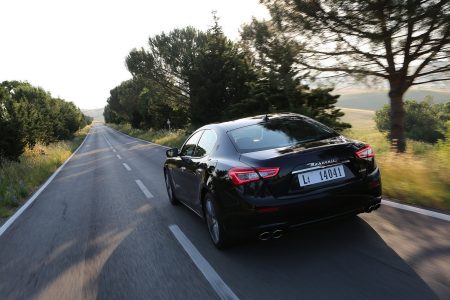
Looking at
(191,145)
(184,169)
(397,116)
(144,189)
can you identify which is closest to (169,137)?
(144,189)

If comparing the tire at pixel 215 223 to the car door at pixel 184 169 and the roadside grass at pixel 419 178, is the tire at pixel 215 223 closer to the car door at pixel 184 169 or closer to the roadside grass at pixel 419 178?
the car door at pixel 184 169

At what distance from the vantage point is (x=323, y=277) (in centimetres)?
374

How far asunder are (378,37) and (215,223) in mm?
6003

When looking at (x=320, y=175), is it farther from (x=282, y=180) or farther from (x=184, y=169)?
(x=184, y=169)

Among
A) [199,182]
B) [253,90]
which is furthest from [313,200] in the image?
[253,90]

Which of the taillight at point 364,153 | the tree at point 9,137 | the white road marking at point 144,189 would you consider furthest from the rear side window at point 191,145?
the tree at point 9,137

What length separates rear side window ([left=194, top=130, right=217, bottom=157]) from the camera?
536cm

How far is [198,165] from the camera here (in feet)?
17.7

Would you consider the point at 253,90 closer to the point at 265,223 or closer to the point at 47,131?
the point at 265,223

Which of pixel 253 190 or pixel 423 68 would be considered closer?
pixel 253 190

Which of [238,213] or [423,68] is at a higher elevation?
[423,68]

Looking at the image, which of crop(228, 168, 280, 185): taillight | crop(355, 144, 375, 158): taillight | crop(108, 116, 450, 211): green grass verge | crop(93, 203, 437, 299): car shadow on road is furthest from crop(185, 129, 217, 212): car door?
crop(108, 116, 450, 211): green grass verge

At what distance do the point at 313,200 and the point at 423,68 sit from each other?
7.24 metres

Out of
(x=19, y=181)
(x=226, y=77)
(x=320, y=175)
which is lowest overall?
(x=19, y=181)
